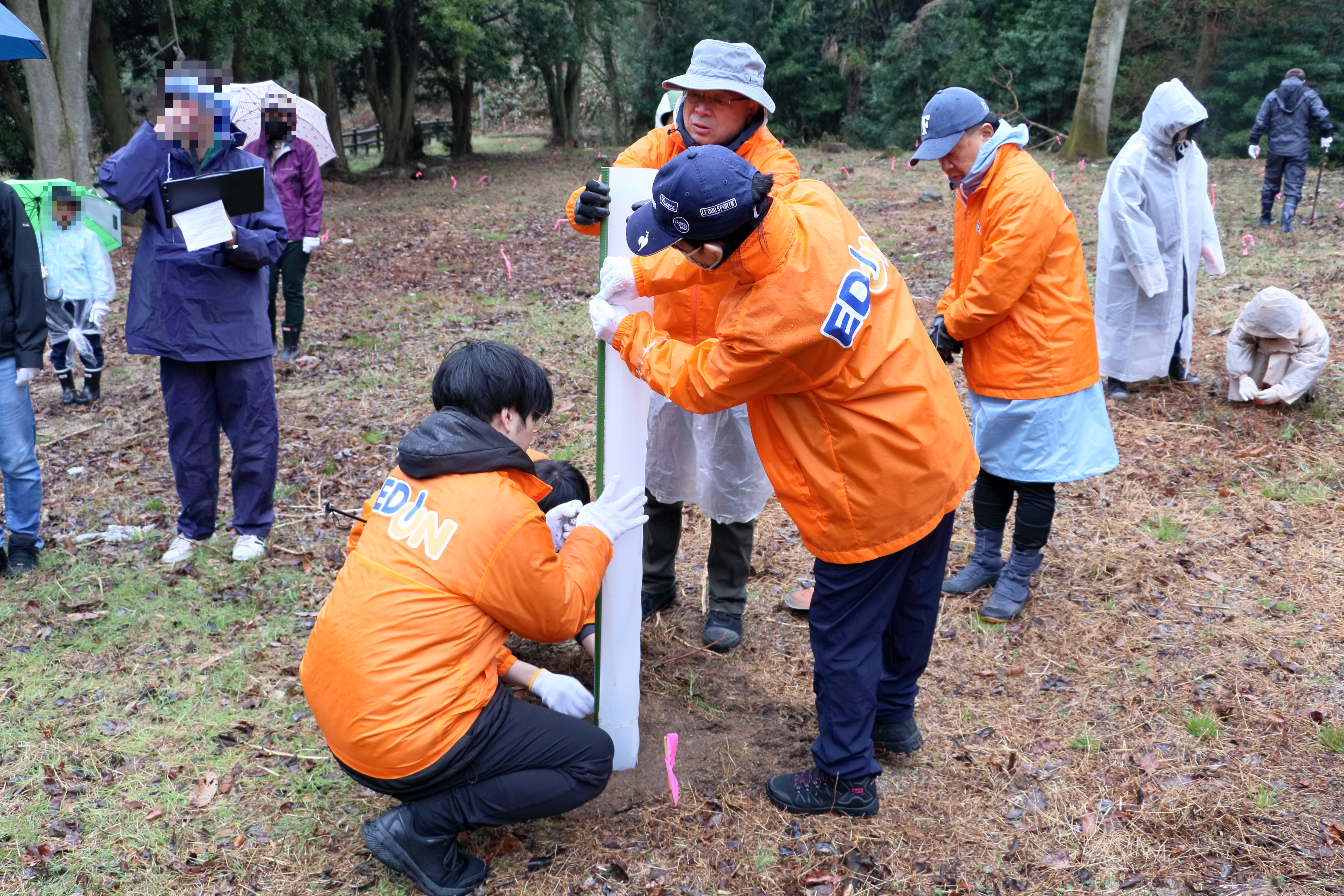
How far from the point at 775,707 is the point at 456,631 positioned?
1445 millimetres

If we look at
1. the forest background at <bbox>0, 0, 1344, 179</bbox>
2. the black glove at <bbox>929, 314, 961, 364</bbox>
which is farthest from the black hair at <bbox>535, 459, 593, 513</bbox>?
the forest background at <bbox>0, 0, 1344, 179</bbox>

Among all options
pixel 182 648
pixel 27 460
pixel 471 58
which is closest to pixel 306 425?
pixel 27 460

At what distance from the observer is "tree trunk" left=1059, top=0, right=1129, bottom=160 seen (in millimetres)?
15445

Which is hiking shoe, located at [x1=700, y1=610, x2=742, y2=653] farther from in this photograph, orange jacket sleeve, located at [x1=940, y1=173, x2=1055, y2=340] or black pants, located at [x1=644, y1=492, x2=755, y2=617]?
orange jacket sleeve, located at [x1=940, y1=173, x2=1055, y2=340]

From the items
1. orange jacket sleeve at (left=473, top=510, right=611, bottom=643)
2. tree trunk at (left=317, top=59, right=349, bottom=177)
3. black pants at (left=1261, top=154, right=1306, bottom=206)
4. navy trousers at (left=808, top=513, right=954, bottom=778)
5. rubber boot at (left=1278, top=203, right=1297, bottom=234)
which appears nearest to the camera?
orange jacket sleeve at (left=473, top=510, right=611, bottom=643)

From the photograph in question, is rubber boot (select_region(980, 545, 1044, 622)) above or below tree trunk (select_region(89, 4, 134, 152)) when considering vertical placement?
below

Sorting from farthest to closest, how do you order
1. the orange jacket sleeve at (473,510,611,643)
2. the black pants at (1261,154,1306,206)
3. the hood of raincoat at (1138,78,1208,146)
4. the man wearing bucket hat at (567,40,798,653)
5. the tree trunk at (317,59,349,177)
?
the tree trunk at (317,59,349,177)
the black pants at (1261,154,1306,206)
the hood of raincoat at (1138,78,1208,146)
the man wearing bucket hat at (567,40,798,653)
the orange jacket sleeve at (473,510,611,643)

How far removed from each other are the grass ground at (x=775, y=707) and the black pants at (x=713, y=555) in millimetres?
171

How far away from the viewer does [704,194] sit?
7.11 ft

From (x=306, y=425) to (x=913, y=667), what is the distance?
4745 mm

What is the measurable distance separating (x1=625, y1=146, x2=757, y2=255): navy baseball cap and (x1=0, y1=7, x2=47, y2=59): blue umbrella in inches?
A: 133

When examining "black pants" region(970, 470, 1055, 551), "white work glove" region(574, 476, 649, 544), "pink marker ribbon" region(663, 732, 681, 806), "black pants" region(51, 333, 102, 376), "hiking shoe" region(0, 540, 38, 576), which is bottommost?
"hiking shoe" region(0, 540, 38, 576)

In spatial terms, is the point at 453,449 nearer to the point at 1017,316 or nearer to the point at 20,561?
the point at 1017,316

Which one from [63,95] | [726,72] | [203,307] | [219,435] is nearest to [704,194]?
[726,72]
